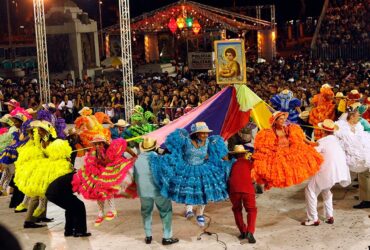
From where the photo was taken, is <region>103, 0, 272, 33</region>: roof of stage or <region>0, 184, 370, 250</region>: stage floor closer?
<region>0, 184, 370, 250</region>: stage floor

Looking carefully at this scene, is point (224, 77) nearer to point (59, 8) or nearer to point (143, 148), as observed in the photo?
point (143, 148)

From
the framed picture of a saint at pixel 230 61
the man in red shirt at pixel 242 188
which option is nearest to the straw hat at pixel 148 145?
the man in red shirt at pixel 242 188

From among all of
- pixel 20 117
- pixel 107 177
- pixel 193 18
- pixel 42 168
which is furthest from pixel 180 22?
pixel 107 177

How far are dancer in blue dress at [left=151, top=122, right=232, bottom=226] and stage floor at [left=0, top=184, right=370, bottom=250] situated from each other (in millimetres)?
756

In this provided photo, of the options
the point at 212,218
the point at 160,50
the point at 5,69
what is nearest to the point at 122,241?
the point at 212,218

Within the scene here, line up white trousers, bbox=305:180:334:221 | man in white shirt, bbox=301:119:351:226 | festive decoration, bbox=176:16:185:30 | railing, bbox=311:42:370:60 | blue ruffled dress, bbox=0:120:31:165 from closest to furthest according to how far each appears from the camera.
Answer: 1. man in white shirt, bbox=301:119:351:226
2. white trousers, bbox=305:180:334:221
3. blue ruffled dress, bbox=0:120:31:165
4. railing, bbox=311:42:370:60
5. festive decoration, bbox=176:16:185:30

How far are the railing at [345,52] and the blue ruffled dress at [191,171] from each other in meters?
23.2

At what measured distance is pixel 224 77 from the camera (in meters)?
9.41

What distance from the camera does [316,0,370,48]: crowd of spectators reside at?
31.5 metres

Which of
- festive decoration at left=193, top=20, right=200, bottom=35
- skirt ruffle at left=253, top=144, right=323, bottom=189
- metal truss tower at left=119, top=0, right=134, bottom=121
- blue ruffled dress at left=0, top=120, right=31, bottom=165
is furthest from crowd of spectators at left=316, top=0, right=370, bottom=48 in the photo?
skirt ruffle at left=253, top=144, right=323, bottom=189

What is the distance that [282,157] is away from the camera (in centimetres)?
725

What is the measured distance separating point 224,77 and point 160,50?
31.8 m

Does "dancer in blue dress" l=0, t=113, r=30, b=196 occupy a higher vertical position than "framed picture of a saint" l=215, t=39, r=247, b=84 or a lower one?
lower

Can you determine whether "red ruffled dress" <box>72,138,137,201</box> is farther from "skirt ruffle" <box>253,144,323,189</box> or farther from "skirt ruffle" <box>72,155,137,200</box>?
"skirt ruffle" <box>253,144,323,189</box>
